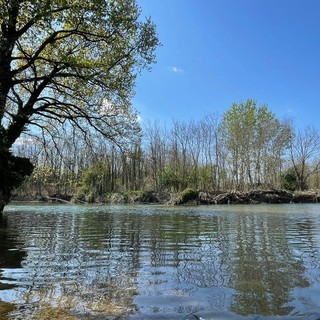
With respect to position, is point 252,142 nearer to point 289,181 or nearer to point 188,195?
point 289,181

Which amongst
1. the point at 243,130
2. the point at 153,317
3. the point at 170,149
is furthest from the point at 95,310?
the point at 170,149

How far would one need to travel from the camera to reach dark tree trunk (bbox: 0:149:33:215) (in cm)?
1512

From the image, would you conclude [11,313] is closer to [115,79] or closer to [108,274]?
[108,274]

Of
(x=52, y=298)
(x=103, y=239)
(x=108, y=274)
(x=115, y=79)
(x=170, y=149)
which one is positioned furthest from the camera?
(x=170, y=149)

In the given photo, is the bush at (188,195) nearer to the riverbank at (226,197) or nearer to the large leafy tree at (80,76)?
the riverbank at (226,197)

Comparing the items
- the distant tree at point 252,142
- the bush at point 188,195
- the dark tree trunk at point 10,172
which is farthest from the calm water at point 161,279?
the distant tree at point 252,142

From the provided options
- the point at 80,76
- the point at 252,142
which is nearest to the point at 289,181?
the point at 252,142

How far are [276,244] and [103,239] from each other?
494 cm

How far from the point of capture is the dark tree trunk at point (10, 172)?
49.6ft

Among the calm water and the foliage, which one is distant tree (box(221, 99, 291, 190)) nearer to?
the foliage

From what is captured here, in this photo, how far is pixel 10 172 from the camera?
1560 cm

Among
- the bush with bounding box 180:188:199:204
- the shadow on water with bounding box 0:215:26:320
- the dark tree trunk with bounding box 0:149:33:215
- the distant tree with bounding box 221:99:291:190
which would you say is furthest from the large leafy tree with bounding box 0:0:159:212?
the distant tree with bounding box 221:99:291:190

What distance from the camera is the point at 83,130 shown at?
17844 mm

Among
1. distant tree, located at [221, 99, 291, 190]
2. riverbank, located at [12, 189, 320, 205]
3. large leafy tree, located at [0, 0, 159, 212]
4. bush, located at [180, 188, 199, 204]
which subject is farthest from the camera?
distant tree, located at [221, 99, 291, 190]
